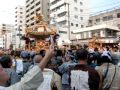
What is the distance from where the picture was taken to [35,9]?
104m

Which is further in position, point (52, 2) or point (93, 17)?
→ point (52, 2)

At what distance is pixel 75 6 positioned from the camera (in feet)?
265

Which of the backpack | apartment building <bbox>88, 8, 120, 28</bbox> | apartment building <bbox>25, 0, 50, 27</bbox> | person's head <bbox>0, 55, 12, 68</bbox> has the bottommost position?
the backpack

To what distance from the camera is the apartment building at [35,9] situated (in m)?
94.8

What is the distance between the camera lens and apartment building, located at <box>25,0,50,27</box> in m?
94.8

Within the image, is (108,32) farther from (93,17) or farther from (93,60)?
(93,60)

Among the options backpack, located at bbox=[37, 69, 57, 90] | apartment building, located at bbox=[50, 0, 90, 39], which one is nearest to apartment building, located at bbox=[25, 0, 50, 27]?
apartment building, located at bbox=[50, 0, 90, 39]

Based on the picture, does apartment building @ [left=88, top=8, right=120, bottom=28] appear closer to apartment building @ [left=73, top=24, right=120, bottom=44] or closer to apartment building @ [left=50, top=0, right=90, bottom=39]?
apartment building @ [left=73, top=24, right=120, bottom=44]

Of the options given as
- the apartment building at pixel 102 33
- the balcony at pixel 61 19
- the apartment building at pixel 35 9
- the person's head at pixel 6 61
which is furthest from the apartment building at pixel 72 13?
the person's head at pixel 6 61

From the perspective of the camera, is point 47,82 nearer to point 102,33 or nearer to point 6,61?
point 6,61

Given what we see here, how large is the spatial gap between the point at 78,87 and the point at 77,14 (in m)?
75.9

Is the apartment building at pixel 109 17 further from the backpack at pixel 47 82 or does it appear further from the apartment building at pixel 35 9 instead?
the backpack at pixel 47 82

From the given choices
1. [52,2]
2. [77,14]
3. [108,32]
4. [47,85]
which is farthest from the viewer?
[52,2]

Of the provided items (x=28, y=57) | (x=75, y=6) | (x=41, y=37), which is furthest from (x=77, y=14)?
(x=28, y=57)
